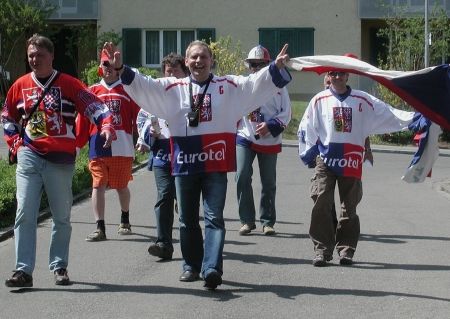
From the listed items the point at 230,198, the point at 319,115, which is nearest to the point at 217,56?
the point at 230,198

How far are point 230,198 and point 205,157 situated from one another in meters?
6.39

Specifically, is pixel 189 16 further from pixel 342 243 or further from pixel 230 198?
pixel 342 243

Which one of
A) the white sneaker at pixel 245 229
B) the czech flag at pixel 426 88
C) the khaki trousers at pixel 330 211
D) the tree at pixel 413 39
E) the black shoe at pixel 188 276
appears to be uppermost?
the tree at pixel 413 39

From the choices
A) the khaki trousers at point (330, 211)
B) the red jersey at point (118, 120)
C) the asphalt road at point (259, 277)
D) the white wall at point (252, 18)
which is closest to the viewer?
the asphalt road at point (259, 277)

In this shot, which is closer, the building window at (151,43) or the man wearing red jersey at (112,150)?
the man wearing red jersey at (112,150)

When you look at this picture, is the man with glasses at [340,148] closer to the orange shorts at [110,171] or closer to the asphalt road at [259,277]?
the asphalt road at [259,277]

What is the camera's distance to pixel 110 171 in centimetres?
1034

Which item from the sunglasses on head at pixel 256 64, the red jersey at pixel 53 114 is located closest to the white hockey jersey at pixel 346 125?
the sunglasses on head at pixel 256 64

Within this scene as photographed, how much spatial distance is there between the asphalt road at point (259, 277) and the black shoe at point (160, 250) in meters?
0.10

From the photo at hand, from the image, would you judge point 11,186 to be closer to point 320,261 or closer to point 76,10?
point 320,261

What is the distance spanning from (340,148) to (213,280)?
6.32 feet

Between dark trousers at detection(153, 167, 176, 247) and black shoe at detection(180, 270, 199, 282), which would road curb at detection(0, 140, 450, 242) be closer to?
dark trousers at detection(153, 167, 176, 247)

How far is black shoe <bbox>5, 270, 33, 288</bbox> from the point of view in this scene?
296 inches

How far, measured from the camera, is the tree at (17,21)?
33.8m
